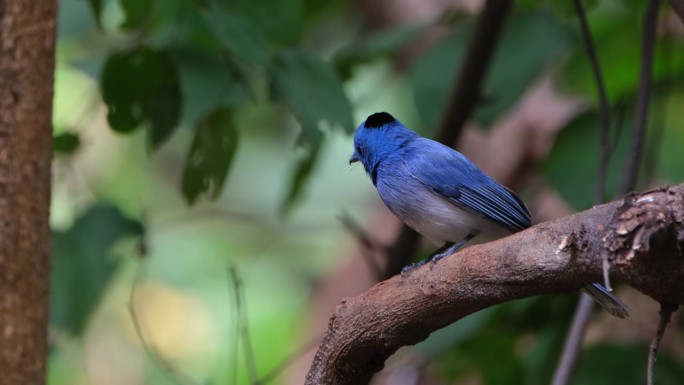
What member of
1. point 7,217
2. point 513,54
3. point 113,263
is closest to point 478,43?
point 513,54

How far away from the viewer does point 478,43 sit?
4312 millimetres

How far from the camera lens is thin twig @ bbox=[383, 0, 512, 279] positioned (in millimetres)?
4266

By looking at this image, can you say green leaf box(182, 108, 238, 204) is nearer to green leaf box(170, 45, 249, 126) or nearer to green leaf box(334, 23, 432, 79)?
green leaf box(170, 45, 249, 126)

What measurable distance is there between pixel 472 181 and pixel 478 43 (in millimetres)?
1398

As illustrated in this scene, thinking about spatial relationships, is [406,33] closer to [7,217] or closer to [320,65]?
[320,65]

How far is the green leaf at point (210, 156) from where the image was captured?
357 cm

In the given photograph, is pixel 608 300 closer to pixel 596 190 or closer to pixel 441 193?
pixel 441 193

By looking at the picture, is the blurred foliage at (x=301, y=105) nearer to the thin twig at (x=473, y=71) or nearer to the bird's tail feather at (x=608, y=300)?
the thin twig at (x=473, y=71)

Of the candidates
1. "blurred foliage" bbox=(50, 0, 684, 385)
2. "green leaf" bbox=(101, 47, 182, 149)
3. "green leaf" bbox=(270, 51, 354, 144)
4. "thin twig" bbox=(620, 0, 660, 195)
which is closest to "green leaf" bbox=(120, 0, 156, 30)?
"blurred foliage" bbox=(50, 0, 684, 385)

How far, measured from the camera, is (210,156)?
3578 mm

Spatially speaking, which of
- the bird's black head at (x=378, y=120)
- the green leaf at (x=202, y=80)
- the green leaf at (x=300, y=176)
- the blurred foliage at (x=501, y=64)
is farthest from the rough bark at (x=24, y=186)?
the blurred foliage at (x=501, y=64)

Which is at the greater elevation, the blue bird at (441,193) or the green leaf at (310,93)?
the blue bird at (441,193)

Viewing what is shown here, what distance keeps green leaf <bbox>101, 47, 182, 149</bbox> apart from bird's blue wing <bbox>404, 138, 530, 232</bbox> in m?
0.99

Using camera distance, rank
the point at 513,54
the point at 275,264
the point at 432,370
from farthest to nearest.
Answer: the point at 275,264 < the point at 432,370 < the point at 513,54
